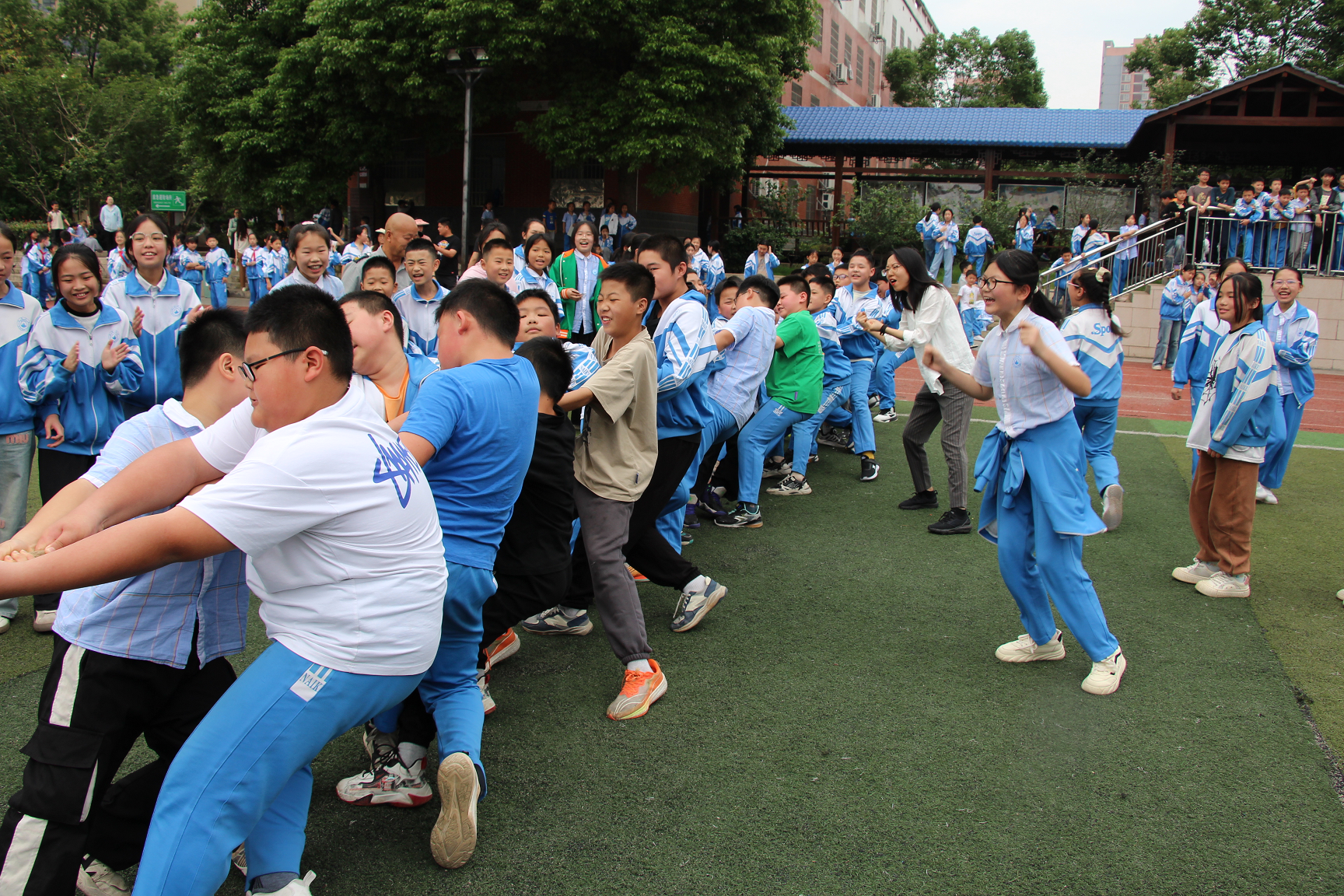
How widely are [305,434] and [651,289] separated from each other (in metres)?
2.12

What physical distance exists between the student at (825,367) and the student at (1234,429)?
284 cm

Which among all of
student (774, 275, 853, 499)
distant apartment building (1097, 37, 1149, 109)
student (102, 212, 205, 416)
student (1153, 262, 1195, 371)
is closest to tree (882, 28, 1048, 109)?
student (1153, 262, 1195, 371)

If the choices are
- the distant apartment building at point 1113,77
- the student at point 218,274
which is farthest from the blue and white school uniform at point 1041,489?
the distant apartment building at point 1113,77

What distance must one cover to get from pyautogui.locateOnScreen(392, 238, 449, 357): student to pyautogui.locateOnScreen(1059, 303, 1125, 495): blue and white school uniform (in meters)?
3.76

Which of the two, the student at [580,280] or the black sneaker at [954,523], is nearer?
the black sneaker at [954,523]

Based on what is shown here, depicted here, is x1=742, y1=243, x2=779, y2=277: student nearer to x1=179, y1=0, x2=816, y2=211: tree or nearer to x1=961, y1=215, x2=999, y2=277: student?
x1=179, y1=0, x2=816, y2=211: tree

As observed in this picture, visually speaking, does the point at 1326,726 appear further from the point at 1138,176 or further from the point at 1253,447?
the point at 1138,176

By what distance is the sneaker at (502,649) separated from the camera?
13.0 feet

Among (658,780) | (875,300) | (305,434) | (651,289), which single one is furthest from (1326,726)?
(875,300)

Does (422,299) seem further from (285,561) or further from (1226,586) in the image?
(1226,586)

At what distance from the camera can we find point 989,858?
107 inches

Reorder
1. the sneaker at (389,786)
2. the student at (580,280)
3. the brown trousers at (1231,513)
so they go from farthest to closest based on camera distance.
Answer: the student at (580,280), the brown trousers at (1231,513), the sneaker at (389,786)

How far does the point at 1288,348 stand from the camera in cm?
598

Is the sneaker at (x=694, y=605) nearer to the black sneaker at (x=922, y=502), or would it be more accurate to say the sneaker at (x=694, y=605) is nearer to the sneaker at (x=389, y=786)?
the sneaker at (x=389, y=786)
